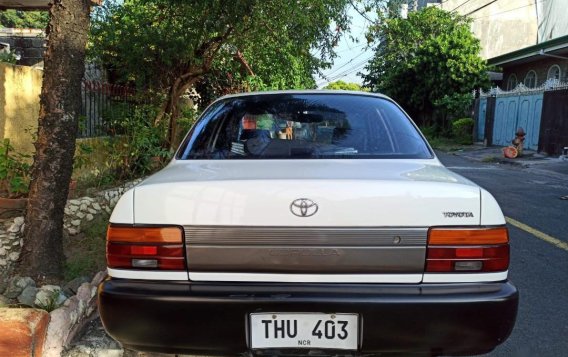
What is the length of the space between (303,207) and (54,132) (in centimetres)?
186

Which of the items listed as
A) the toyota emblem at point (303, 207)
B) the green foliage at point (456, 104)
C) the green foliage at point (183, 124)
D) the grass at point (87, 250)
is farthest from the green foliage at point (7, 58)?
the green foliage at point (456, 104)

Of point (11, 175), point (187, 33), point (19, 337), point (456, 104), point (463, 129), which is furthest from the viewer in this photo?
point (456, 104)

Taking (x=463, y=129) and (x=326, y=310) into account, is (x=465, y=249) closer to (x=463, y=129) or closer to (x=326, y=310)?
(x=326, y=310)

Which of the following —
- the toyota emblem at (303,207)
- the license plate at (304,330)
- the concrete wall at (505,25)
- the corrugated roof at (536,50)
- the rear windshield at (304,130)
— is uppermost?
the concrete wall at (505,25)

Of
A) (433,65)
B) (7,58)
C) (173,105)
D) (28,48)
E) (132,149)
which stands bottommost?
(132,149)

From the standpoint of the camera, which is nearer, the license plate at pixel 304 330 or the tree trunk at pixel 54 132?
the license plate at pixel 304 330

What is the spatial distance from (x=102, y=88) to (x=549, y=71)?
18740mm

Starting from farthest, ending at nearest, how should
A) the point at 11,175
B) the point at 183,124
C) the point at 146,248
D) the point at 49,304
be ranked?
the point at 183,124 → the point at 11,175 → the point at 49,304 → the point at 146,248

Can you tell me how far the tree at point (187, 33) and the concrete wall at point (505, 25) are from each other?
80.2 ft

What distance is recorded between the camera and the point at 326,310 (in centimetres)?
194

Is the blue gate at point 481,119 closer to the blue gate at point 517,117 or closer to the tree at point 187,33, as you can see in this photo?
the blue gate at point 517,117

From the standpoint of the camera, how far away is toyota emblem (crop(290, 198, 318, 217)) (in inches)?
77.6

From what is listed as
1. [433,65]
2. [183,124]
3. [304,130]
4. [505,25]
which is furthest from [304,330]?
[505,25]

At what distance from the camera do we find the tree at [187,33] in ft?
21.5
